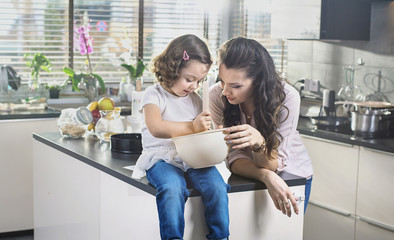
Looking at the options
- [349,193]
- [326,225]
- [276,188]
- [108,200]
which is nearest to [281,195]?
[276,188]

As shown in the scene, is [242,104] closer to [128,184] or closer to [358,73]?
[128,184]

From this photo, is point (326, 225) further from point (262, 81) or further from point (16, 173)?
point (16, 173)

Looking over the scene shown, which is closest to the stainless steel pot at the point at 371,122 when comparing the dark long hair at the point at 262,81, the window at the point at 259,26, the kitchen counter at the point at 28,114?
A: the window at the point at 259,26

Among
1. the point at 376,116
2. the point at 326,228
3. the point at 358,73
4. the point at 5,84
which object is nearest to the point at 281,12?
the point at 358,73

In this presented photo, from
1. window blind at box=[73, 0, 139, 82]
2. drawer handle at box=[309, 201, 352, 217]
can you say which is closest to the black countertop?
drawer handle at box=[309, 201, 352, 217]

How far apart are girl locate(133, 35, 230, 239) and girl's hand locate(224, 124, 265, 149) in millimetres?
116

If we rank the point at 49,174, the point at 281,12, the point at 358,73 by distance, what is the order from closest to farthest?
1. the point at 49,174
2. the point at 358,73
3. the point at 281,12

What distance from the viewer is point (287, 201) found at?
204 cm

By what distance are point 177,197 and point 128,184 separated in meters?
0.37

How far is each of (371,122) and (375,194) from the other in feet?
1.37

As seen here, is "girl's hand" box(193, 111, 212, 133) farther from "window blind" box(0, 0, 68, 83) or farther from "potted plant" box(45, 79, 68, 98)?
"window blind" box(0, 0, 68, 83)

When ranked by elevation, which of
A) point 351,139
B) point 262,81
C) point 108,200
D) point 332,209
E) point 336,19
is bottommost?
point 332,209

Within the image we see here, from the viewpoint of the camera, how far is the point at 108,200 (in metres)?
2.39

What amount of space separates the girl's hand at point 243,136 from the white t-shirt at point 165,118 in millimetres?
270
